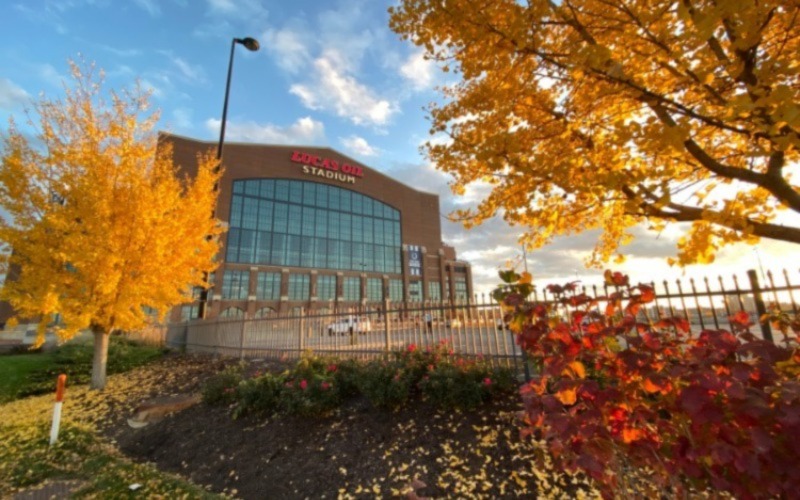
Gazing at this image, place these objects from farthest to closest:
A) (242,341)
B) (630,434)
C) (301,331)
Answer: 1. (242,341)
2. (301,331)
3. (630,434)

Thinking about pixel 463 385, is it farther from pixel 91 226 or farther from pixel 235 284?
pixel 235 284

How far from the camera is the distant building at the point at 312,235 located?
5231cm

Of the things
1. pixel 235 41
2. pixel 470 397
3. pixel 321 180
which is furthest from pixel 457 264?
pixel 470 397

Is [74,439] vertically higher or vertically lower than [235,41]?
lower

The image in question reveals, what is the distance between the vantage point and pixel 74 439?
659 cm

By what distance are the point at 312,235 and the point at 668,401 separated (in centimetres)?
6014

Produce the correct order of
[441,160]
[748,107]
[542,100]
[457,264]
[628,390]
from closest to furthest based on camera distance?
[748,107] → [628,390] → [542,100] → [441,160] → [457,264]

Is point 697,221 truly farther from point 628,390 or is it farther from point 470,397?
point 470,397

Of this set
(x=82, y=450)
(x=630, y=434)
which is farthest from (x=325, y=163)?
(x=630, y=434)

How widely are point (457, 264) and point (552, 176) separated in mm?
79945

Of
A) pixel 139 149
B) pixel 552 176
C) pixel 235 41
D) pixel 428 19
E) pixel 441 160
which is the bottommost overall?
pixel 552 176

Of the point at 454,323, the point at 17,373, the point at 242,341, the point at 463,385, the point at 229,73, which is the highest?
the point at 229,73

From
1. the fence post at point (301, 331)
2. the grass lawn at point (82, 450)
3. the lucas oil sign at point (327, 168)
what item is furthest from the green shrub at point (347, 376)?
the lucas oil sign at point (327, 168)

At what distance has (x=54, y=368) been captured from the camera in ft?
42.1
